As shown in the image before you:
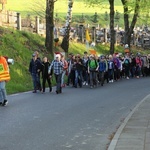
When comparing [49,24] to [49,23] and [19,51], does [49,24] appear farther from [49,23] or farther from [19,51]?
[19,51]

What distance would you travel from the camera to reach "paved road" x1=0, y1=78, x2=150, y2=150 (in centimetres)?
955

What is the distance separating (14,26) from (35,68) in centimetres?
1265

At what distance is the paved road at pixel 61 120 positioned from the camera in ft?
31.3

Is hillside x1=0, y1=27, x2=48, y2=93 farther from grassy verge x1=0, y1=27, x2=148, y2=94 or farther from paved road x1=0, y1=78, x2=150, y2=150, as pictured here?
paved road x1=0, y1=78, x2=150, y2=150

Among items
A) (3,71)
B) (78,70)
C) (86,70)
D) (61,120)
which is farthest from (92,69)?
(61,120)

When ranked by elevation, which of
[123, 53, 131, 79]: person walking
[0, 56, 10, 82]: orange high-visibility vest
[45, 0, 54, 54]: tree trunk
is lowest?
[123, 53, 131, 79]: person walking

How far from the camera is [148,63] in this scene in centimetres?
3347

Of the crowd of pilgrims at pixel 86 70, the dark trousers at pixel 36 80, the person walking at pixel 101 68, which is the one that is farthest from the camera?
the person walking at pixel 101 68

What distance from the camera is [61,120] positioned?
12391 millimetres

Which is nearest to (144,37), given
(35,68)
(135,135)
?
(35,68)

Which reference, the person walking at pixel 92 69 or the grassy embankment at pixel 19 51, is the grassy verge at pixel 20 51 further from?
the person walking at pixel 92 69

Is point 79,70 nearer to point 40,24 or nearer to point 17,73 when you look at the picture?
point 17,73

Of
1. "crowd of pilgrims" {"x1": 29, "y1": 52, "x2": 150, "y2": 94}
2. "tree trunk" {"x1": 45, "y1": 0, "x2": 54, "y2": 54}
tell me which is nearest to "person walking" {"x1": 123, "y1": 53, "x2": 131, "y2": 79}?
"crowd of pilgrims" {"x1": 29, "y1": 52, "x2": 150, "y2": 94}

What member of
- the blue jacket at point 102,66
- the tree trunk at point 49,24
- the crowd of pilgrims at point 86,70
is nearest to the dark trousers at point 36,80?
the crowd of pilgrims at point 86,70
